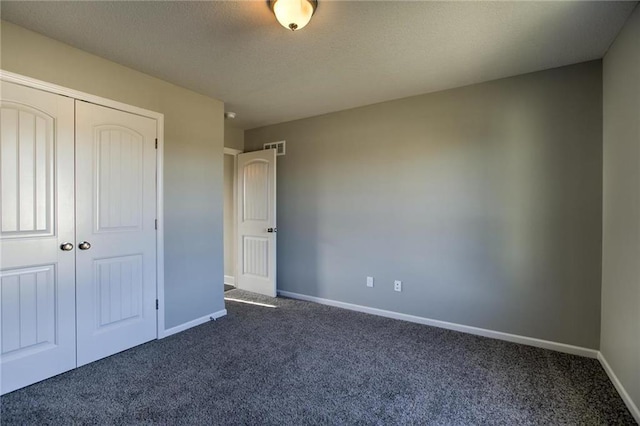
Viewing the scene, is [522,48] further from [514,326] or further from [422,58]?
[514,326]

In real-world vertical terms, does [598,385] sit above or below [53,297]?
below

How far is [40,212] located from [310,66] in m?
2.33

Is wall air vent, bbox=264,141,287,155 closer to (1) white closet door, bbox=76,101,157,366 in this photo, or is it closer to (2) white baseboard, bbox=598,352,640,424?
(1) white closet door, bbox=76,101,157,366

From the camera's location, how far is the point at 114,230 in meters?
2.67

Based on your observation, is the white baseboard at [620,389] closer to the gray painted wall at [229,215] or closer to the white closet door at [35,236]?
the white closet door at [35,236]

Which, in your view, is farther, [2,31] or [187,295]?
[187,295]

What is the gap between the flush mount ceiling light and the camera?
5.84 feet

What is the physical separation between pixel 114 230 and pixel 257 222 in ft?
6.67

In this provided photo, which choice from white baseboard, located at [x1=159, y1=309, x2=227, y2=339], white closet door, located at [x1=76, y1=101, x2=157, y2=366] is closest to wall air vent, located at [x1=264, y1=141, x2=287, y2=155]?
white closet door, located at [x1=76, y1=101, x2=157, y2=366]

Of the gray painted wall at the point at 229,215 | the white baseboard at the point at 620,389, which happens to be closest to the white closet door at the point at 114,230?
the gray painted wall at the point at 229,215

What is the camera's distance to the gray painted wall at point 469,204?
105 inches

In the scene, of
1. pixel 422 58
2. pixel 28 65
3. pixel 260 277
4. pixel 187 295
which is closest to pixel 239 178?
pixel 260 277

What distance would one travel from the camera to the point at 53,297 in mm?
2328

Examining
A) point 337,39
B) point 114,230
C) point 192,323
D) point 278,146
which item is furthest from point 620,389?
point 278,146
